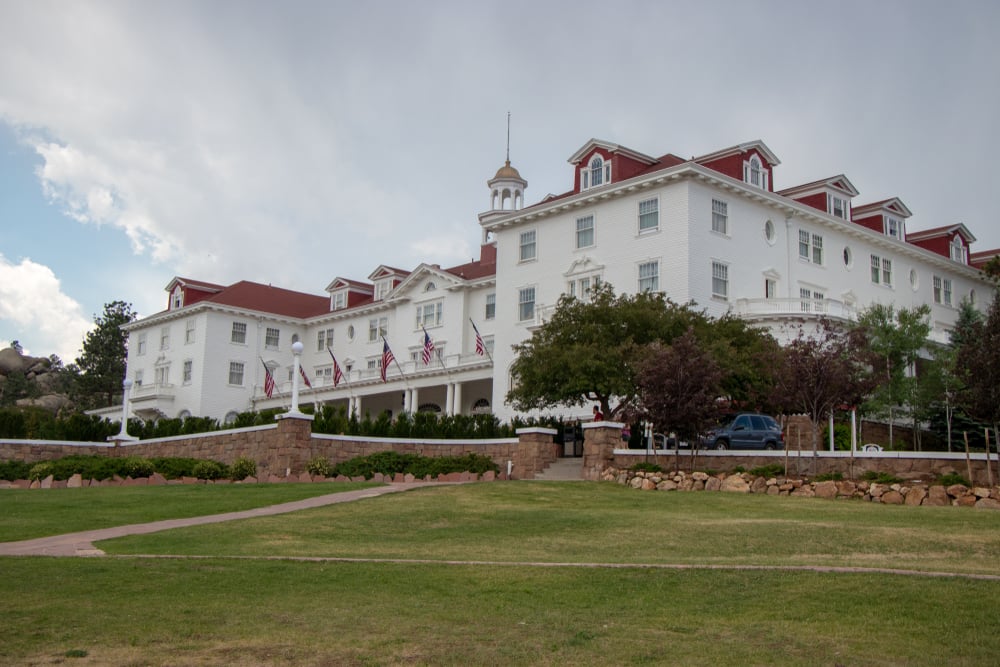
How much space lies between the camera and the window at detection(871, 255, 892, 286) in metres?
56.2

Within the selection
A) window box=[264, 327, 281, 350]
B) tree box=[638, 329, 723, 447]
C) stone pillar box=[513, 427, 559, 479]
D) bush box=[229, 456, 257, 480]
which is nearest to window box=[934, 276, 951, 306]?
stone pillar box=[513, 427, 559, 479]

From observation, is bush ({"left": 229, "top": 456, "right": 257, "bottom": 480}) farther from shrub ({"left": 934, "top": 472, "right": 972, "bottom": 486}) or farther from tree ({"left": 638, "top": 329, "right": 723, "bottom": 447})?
shrub ({"left": 934, "top": 472, "right": 972, "bottom": 486})

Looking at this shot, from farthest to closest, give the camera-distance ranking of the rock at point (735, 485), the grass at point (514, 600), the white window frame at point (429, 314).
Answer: the white window frame at point (429, 314) → the rock at point (735, 485) → the grass at point (514, 600)

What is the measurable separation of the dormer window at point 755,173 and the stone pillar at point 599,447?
22.6m

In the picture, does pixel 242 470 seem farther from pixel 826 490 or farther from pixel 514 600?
pixel 514 600

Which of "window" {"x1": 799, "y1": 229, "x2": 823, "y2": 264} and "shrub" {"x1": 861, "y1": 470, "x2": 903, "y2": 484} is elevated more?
"window" {"x1": 799, "y1": 229, "x2": 823, "y2": 264}

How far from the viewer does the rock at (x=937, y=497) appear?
23547mm

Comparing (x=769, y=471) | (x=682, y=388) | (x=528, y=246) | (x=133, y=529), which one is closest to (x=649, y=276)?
(x=528, y=246)

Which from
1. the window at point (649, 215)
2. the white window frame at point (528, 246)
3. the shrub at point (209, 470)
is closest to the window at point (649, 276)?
the window at point (649, 215)

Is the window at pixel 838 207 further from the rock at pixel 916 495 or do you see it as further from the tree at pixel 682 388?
the rock at pixel 916 495

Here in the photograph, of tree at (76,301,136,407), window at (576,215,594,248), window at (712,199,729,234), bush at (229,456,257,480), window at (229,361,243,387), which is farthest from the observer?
tree at (76,301,136,407)

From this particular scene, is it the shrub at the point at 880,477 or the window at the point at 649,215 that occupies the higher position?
the window at the point at 649,215

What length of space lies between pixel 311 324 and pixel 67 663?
65917mm

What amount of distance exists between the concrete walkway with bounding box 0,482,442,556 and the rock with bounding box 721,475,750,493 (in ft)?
26.4
